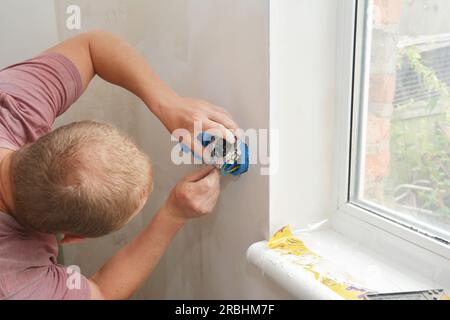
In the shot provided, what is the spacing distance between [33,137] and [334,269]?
584 mm

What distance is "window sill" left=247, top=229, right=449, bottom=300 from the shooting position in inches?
23.9

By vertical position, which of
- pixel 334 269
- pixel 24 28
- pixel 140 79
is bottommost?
pixel 334 269

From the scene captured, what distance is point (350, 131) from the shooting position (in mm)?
741

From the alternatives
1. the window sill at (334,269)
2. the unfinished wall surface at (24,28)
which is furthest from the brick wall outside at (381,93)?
the unfinished wall surface at (24,28)

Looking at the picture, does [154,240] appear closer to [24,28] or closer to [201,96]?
[201,96]

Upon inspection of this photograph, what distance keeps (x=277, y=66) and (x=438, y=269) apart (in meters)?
0.40

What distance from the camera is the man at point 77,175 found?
532mm

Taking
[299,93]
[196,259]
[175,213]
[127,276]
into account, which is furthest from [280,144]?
[196,259]

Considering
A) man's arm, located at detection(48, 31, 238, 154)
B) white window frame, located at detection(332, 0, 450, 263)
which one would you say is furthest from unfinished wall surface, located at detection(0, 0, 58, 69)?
white window frame, located at detection(332, 0, 450, 263)

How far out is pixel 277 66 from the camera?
67cm

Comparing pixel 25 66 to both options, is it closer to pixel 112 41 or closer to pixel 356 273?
pixel 112 41

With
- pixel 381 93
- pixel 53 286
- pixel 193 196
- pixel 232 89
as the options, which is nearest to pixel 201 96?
pixel 232 89

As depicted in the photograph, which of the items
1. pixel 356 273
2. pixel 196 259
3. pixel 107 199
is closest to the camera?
pixel 107 199

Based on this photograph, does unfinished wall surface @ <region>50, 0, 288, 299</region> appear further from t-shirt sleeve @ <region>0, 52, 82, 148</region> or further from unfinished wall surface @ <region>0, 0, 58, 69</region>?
t-shirt sleeve @ <region>0, 52, 82, 148</region>
